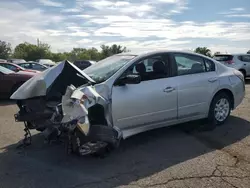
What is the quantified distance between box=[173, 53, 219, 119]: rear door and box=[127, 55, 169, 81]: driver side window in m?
0.25

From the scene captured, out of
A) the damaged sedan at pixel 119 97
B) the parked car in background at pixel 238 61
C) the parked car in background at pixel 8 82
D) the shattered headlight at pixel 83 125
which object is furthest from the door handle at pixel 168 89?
the parked car in background at pixel 238 61

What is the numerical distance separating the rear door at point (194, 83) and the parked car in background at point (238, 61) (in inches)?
439

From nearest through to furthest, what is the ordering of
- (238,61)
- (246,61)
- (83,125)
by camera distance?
1. (83,125)
2. (238,61)
3. (246,61)

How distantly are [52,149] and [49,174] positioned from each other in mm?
1089

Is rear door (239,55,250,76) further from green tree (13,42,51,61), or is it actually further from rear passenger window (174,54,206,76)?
green tree (13,42,51,61)

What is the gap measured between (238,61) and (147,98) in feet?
43.2

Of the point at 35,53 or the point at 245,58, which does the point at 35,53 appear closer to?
the point at 35,53

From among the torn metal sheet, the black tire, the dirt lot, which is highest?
the torn metal sheet

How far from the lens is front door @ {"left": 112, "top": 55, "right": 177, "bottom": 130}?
5.11 m

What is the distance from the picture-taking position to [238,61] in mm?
17062

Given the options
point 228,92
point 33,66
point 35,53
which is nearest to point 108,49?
point 35,53

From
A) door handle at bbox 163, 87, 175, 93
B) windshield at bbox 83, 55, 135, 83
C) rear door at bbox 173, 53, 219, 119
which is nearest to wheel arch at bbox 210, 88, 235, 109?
rear door at bbox 173, 53, 219, 119

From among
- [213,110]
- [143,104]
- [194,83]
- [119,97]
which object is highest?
Result: [194,83]

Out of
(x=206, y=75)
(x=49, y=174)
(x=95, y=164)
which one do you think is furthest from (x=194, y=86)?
(x=49, y=174)
